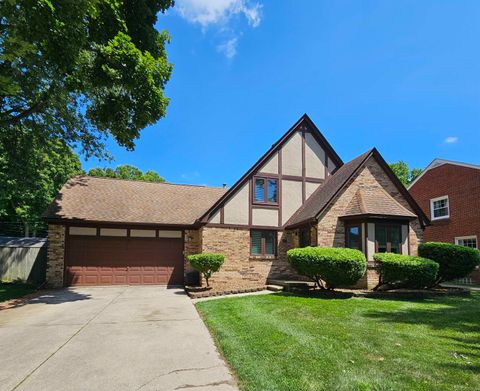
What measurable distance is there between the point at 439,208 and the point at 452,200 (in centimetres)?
142

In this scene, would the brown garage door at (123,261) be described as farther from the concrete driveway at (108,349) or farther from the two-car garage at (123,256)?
the concrete driveway at (108,349)

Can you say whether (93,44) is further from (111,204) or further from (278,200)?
(278,200)

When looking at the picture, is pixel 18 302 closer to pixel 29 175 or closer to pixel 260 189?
pixel 29 175

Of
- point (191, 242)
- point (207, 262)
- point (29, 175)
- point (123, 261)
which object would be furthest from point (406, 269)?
point (29, 175)

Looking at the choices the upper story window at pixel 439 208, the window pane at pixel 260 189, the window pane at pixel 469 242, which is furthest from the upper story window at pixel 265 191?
the upper story window at pixel 439 208

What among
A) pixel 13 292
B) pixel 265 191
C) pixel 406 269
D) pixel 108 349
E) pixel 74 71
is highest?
pixel 74 71

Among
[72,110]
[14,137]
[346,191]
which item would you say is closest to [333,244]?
[346,191]

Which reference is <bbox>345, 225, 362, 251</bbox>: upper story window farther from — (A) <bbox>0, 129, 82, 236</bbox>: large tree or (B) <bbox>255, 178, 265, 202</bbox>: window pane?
(A) <bbox>0, 129, 82, 236</bbox>: large tree

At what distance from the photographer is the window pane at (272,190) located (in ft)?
54.5

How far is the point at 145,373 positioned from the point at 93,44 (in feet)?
32.8

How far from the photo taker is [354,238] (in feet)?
45.1

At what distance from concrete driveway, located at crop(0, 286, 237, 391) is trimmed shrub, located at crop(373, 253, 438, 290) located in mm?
6949

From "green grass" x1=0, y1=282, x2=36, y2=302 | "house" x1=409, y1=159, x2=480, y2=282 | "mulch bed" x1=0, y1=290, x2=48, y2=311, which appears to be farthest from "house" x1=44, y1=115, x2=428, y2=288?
"house" x1=409, y1=159, x2=480, y2=282

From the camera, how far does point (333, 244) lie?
13945 mm
